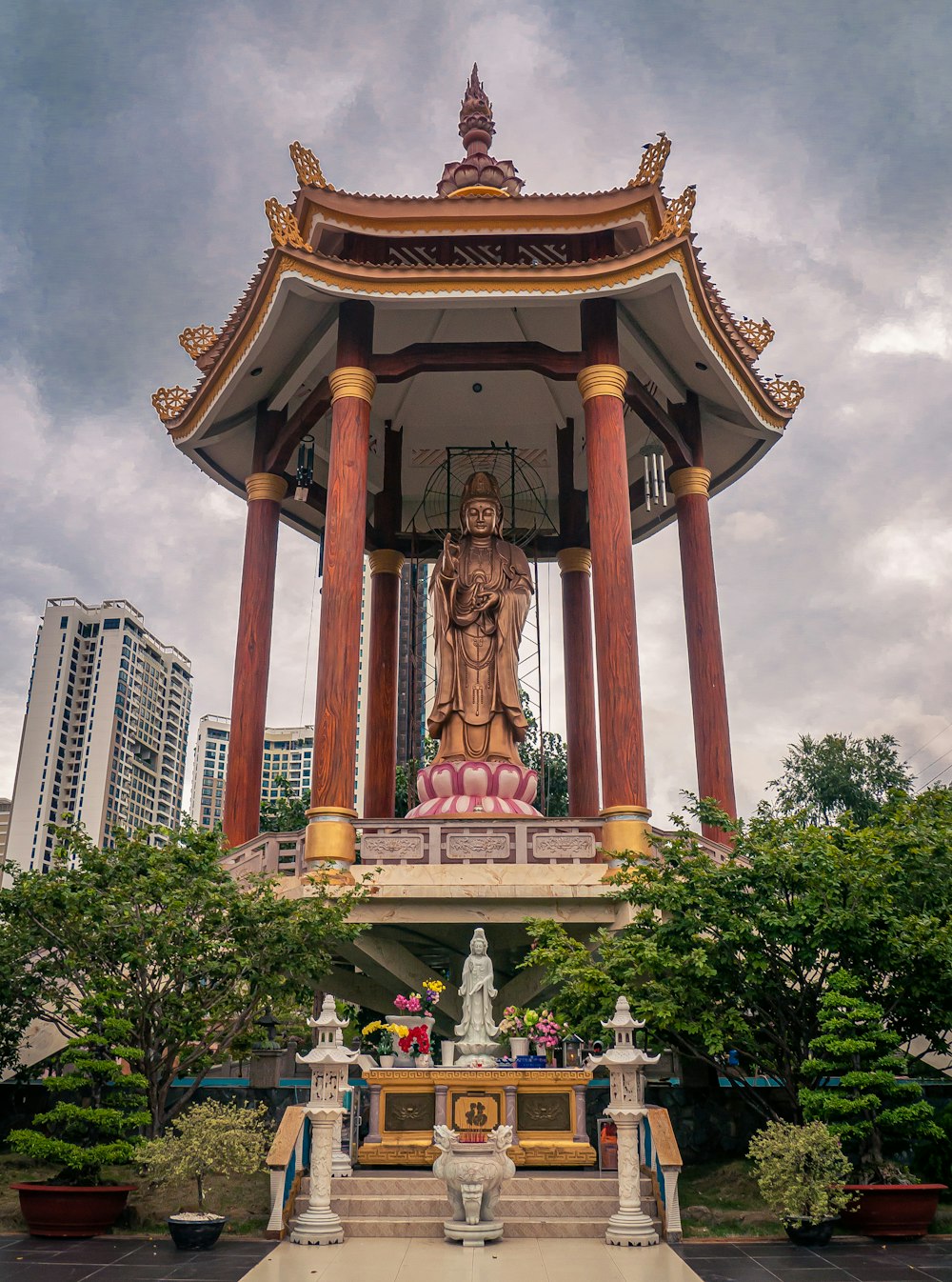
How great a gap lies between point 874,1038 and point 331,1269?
527 centimetres

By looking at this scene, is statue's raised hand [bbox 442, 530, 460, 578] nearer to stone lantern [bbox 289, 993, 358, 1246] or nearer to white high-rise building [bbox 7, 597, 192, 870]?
stone lantern [bbox 289, 993, 358, 1246]

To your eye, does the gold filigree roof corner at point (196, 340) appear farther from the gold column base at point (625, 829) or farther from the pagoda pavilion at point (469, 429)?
the gold column base at point (625, 829)

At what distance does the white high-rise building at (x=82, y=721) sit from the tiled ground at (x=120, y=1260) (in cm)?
6209

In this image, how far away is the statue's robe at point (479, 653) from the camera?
1859cm

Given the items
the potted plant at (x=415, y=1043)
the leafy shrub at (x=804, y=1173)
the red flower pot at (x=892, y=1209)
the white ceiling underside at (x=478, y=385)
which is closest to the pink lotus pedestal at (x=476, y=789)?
the potted plant at (x=415, y=1043)

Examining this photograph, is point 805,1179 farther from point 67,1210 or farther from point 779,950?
point 67,1210

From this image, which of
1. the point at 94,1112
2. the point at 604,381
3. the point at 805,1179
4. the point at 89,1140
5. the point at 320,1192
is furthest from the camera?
the point at 604,381

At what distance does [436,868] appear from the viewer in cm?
1440

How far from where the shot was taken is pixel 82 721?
72812 mm

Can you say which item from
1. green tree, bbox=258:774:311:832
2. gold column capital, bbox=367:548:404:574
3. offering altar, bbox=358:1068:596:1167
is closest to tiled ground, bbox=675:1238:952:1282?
offering altar, bbox=358:1068:596:1167

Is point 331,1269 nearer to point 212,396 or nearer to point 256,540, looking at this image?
point 256,540

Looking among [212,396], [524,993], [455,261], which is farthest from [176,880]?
[455,261]

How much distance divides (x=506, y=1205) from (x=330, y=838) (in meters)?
5.71

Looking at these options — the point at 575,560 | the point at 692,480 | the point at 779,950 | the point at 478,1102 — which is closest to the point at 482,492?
the point at 692,480
